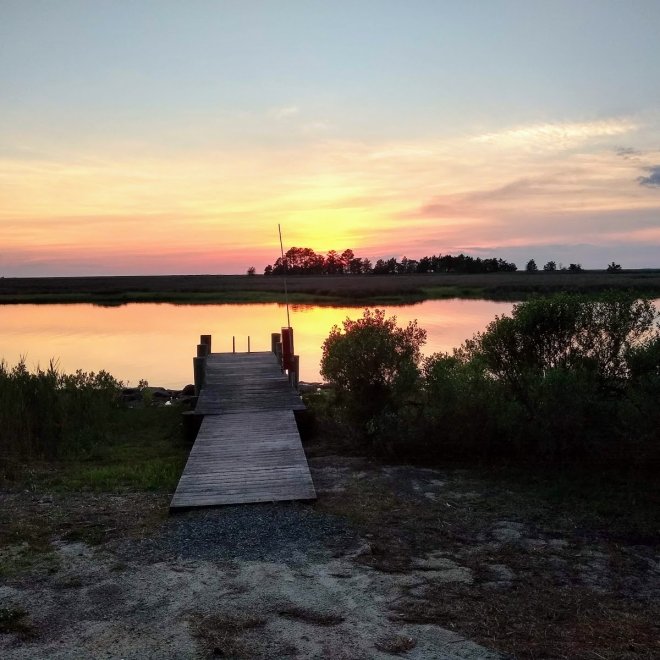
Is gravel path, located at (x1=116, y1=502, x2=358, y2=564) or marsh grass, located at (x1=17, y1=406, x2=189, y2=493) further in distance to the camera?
marsh grass, located at (x1=17, y1=406, x2=189, y2=493)

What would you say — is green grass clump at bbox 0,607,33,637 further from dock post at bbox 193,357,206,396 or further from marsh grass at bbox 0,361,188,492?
dock post at bbox 193,357,206,396

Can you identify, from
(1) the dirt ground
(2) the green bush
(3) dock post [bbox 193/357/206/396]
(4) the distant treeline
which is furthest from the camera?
(4) the distant treeline

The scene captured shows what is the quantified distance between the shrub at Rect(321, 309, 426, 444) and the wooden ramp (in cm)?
129

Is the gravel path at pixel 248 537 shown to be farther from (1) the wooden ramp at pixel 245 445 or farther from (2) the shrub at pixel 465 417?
(2) the shrub at pixel 465 417

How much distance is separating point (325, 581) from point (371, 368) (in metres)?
6.71

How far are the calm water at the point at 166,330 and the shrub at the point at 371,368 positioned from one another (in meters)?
12.6

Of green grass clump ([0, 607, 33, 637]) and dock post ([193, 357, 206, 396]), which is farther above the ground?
dock post ([193, 357, 206, 396])

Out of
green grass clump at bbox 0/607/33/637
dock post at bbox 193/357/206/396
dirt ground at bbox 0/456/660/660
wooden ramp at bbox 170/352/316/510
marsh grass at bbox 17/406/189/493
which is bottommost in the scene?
marsh grass at bbox 17/406/189/493

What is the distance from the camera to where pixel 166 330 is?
4228 cm

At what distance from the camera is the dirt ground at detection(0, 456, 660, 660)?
5.48 metres

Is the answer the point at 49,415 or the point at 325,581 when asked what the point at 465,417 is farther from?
the point at 49,415

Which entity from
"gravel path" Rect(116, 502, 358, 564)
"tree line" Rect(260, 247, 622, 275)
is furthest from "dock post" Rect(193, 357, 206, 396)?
"tree line" Rect(260, 247, 622, 275)

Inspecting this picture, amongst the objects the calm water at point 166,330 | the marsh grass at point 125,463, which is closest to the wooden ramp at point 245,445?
the marsh grass at point 125,463

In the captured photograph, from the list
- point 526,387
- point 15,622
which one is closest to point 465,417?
point 526,387
